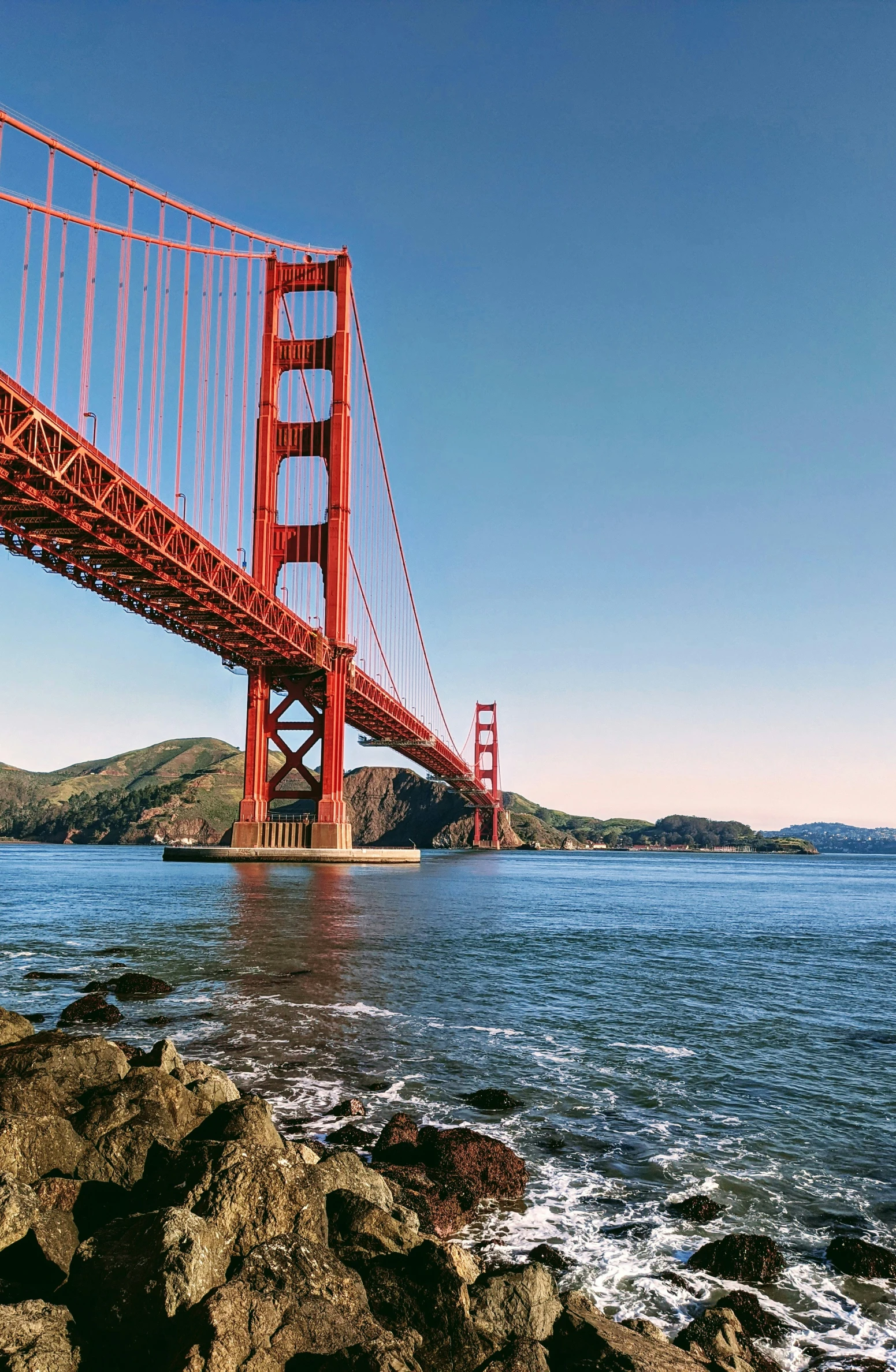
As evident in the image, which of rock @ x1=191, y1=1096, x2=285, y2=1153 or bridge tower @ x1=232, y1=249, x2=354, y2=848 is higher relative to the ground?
bridge tower @ x1=232, y1=249, x2=354, y2=848

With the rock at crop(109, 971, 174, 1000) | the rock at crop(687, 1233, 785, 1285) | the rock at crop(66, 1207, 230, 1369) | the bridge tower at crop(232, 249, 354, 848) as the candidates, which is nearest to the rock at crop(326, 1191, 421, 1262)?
the rock at crop(66, 1207, 230, 1369)

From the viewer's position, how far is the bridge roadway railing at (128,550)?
74.8 ft

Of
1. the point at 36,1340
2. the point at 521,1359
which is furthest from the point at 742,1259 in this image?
the point at 36,1340

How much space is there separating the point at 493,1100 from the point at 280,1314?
15.5 feet

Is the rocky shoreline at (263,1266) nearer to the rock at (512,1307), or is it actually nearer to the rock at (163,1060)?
the rock at (512,1307)

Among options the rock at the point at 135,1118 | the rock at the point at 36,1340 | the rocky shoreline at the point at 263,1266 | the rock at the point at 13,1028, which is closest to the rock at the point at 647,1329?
the rocky shoreline at the point at 263,1266

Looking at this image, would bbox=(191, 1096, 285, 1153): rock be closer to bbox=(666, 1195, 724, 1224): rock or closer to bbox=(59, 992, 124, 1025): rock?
bbox=(666, 1195, 724, 1224): rock

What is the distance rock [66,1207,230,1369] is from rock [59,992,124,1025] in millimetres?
7333

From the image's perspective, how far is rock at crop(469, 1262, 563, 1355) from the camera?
12.3 feet

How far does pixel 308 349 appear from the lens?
51812 mm

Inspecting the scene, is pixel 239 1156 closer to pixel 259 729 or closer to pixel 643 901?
pixel 643 901

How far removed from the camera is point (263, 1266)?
357cm

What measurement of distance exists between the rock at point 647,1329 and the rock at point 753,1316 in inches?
20.9

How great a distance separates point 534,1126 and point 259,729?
141ft
